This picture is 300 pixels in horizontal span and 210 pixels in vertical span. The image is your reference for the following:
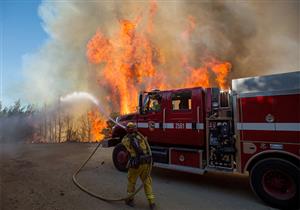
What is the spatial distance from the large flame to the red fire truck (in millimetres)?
15405

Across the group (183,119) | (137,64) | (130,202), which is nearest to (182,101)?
(183,119)

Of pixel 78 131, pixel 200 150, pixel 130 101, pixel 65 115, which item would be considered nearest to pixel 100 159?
pixel 200 150

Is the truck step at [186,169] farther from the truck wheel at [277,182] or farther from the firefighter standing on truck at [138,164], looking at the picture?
the firefighter standing on truck at [138,164]

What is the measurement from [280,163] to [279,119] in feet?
3.48

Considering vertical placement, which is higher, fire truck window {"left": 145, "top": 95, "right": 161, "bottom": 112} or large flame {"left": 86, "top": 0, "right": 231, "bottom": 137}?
large flame {"left": 86, "top": 0, "right": 231, "bottom": 137}

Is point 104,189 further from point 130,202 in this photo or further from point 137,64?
point 137,64

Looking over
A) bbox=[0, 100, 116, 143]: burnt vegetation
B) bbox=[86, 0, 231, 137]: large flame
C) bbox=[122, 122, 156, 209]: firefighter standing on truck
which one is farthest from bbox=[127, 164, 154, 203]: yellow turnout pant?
bbox=[86, 0, 231, 137]: large flame

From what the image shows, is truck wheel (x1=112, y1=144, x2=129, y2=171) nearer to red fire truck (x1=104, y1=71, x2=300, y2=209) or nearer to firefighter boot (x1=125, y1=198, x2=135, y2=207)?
red fire truck (x1=104, y1=71, x2=300, y2=209)

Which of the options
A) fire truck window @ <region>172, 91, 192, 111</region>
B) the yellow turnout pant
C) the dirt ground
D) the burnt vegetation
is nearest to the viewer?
the yellow turnout pant

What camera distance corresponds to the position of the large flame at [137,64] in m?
23.6

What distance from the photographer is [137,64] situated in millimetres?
25422

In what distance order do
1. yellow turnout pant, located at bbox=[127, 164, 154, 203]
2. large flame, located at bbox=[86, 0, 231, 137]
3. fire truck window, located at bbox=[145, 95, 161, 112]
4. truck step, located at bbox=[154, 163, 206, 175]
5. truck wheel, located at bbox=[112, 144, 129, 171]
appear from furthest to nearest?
large flame, located at bbox=[86, 0, 231, 137] → truck wheel, located at bbox=[112, 144, 129, 171] → fire truck window, located at bbox=[145, 95, 161, 112] → truck step, located at bbox=[154, 163, 206, 175] → yellow turnout pant, located at bbox=[127, 164, 154, 203]

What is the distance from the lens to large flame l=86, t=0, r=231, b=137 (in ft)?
77.4

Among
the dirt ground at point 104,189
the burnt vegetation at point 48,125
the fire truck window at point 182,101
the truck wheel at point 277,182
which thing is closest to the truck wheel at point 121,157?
the dirt ground at point 104,189
